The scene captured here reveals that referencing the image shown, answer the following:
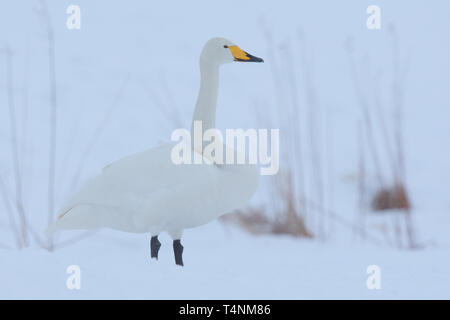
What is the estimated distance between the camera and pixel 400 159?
2.11 metres

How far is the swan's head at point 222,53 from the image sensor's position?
1.34 metres

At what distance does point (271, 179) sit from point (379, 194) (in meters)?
0.74

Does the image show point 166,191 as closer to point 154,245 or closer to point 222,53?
point 154,245

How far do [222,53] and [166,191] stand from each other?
34 cm

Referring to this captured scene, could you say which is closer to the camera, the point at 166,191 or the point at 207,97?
the point at 166,191

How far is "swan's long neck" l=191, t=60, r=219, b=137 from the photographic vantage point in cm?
135

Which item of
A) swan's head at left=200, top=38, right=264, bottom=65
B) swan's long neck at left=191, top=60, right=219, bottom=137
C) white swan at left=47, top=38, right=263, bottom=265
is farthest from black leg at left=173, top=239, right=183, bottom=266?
swan's head at left=200, top=38, right=264, bottom=65

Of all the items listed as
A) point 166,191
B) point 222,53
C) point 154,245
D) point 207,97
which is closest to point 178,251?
point 154,245

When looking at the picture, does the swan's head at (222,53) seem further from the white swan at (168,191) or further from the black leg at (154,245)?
the black leg at (154,245)

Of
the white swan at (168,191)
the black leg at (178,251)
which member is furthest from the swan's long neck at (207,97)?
the black leg at (178,251)

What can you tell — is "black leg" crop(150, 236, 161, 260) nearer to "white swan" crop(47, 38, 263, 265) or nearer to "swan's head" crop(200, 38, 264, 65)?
"white swan" crop(47, 38, 263, 265)

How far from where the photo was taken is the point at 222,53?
1354mm

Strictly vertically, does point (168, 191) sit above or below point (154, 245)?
above

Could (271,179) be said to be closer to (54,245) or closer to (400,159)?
(400,159)
